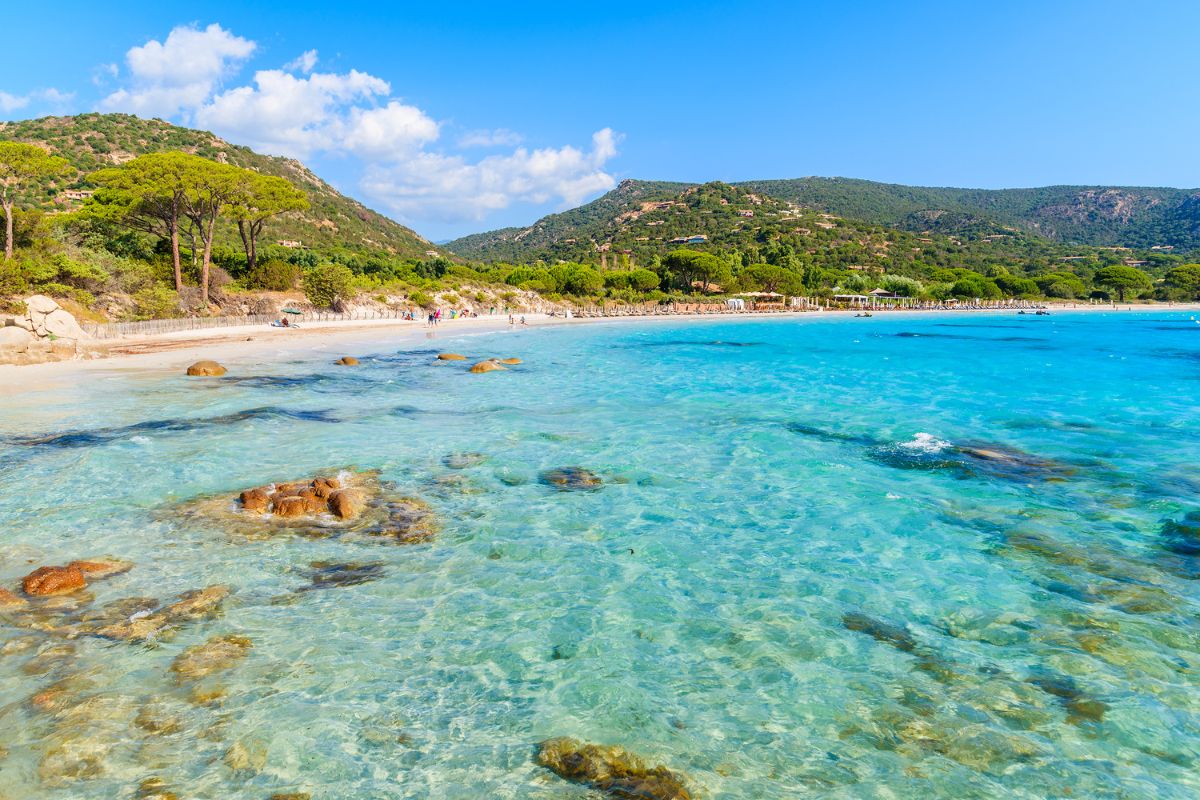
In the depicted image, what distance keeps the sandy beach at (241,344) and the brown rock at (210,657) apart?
18537 mm

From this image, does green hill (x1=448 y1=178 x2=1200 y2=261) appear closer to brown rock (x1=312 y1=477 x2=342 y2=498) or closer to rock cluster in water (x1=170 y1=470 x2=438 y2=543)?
brown rock (x1=312 y1=477 x2=342 y2=498)

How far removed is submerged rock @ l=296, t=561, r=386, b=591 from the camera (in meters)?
7.72

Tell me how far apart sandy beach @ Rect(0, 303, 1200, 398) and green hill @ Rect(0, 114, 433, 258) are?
3578 cm

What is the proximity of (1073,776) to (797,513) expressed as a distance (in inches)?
238

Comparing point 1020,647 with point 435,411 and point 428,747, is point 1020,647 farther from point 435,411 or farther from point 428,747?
point 435,411

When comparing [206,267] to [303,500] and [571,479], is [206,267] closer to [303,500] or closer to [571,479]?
[303,500]

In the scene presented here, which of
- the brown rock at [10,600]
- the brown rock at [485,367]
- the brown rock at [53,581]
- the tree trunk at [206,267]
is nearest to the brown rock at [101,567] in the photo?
the brown rock at [53,581]

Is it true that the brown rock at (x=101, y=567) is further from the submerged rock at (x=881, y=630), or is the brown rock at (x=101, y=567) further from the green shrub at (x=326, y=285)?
the green shrub at (x=326, y=285)

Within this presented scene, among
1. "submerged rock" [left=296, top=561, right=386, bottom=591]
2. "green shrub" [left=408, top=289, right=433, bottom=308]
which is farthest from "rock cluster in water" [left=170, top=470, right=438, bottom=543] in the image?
"green shrub" [left=408, top=289, right=433, bottom=308]

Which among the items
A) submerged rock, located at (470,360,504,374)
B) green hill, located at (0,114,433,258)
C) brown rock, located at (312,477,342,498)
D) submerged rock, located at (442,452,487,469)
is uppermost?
green hill, located at (0,114,433,258)

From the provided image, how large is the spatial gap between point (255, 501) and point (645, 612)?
6.55 m

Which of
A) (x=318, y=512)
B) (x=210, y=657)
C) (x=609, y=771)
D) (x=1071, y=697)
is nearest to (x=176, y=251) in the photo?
(x=318, y=512)

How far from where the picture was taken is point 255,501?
1014cm

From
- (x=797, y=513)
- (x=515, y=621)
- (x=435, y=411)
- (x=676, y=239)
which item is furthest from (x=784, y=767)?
(x=676, y=239)
